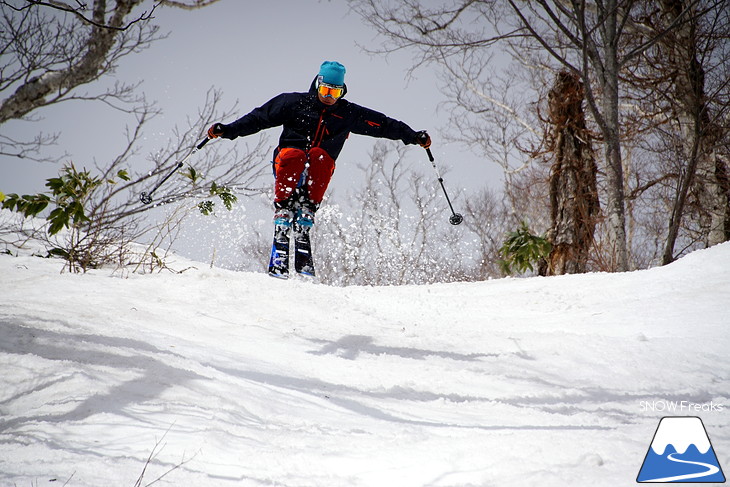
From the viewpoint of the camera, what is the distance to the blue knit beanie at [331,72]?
345 centimetres

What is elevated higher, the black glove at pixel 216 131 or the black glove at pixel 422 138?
the black glove at pixel 422 138

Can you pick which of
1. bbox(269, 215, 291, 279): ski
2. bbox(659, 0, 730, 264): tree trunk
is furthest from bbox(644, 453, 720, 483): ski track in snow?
bbox(659, 0, 730, 264): tree trunk

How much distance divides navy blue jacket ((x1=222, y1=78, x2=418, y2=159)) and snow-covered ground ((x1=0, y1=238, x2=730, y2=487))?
3.95ft

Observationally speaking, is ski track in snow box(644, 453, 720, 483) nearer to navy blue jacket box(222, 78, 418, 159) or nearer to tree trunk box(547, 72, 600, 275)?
navy blue jacket box(222, 78, 418, 159)

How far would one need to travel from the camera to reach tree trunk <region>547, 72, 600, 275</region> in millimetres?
7645

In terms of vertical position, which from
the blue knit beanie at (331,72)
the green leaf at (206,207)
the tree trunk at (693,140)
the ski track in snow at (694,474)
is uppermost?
the tree trunk at (693,140)

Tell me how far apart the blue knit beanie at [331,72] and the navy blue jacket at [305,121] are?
0.55 ft

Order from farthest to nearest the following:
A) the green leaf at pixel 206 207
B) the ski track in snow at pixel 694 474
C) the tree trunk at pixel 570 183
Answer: the tree trunk at pixel 570 183 < the green leaf at pixel 206 207 < the ski track in snow at pixel 694 474

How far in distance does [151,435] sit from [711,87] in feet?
31.4

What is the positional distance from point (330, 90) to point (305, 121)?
0.31 m

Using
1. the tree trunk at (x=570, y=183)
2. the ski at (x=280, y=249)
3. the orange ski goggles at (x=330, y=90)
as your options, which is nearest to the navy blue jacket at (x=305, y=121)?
the orange ski goggles at (x=330, y=90)

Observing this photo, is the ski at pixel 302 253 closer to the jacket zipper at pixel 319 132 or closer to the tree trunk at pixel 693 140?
the jacket zipper at pixel 319 132

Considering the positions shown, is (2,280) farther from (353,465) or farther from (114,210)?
(353,465)

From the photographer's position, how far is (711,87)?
7707mm
